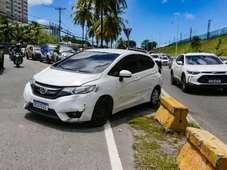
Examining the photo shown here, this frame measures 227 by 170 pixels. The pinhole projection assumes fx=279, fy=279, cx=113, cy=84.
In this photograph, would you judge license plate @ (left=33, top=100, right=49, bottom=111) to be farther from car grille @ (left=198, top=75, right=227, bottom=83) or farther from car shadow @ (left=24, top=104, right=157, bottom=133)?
car grille @ (left=198, top=75, right=227, bottom=83)

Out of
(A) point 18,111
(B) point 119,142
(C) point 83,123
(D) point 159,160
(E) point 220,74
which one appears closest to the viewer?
(D) point 159,160

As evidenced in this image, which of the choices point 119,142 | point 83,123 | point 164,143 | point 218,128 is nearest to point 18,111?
point 83,123

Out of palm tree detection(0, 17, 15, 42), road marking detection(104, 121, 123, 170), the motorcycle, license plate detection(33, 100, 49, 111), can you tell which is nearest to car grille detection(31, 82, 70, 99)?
license plate detection(33, 100, 49, 111)

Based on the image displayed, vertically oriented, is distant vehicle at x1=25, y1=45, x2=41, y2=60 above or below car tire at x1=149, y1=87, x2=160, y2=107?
above

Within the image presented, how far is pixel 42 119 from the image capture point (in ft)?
19.7

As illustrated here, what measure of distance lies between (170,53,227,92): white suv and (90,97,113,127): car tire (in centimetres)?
564

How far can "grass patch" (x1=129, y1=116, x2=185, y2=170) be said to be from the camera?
4.05 metres

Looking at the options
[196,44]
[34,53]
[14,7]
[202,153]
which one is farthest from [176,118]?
[14,7]

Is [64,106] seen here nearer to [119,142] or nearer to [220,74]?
[119,142]

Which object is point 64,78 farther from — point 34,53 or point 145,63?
point 34,53

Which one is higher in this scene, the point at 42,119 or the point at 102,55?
the point at 102,55

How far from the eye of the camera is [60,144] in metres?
4.66

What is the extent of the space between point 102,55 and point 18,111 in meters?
2.43

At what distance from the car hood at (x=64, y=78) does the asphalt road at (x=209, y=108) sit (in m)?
2.82
